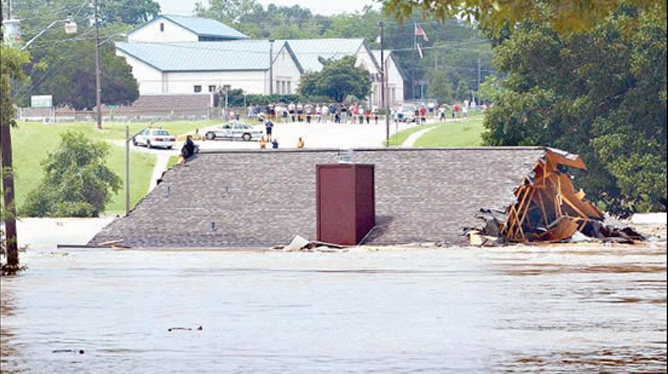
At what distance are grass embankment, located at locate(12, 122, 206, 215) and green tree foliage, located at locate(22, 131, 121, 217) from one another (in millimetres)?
1856

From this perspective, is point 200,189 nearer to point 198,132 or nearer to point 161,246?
point 161,246

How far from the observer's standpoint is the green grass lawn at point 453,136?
113081 millimetres

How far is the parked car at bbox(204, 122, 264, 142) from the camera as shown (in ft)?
386

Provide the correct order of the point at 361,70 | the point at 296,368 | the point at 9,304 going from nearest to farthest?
the point at 296,368, the point at 9,304, the point at 361,70

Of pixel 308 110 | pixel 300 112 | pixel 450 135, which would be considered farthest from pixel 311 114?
pixel 450 135

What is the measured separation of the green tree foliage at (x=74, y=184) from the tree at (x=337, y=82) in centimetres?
6966

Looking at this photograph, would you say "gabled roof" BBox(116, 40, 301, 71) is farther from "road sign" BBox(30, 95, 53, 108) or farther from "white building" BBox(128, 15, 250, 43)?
Answer: "road sign" BBox(30, 95, 53, 108)

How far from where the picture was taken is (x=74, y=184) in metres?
86.8

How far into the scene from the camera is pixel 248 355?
2388cm

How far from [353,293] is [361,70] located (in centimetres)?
12769

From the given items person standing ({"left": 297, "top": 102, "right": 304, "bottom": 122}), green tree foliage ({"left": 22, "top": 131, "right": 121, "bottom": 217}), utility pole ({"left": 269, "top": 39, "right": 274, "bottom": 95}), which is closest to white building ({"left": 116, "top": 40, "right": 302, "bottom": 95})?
utility pole ({"left": 269, "top": 39, "right": 274, "bottom": 95})

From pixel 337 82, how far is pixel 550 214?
96855 millimetres

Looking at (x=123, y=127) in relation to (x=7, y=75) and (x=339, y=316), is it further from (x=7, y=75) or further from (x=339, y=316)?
(x=339, y=316)

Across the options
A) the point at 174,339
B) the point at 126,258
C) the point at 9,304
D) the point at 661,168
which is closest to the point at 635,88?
the point at 661,168
